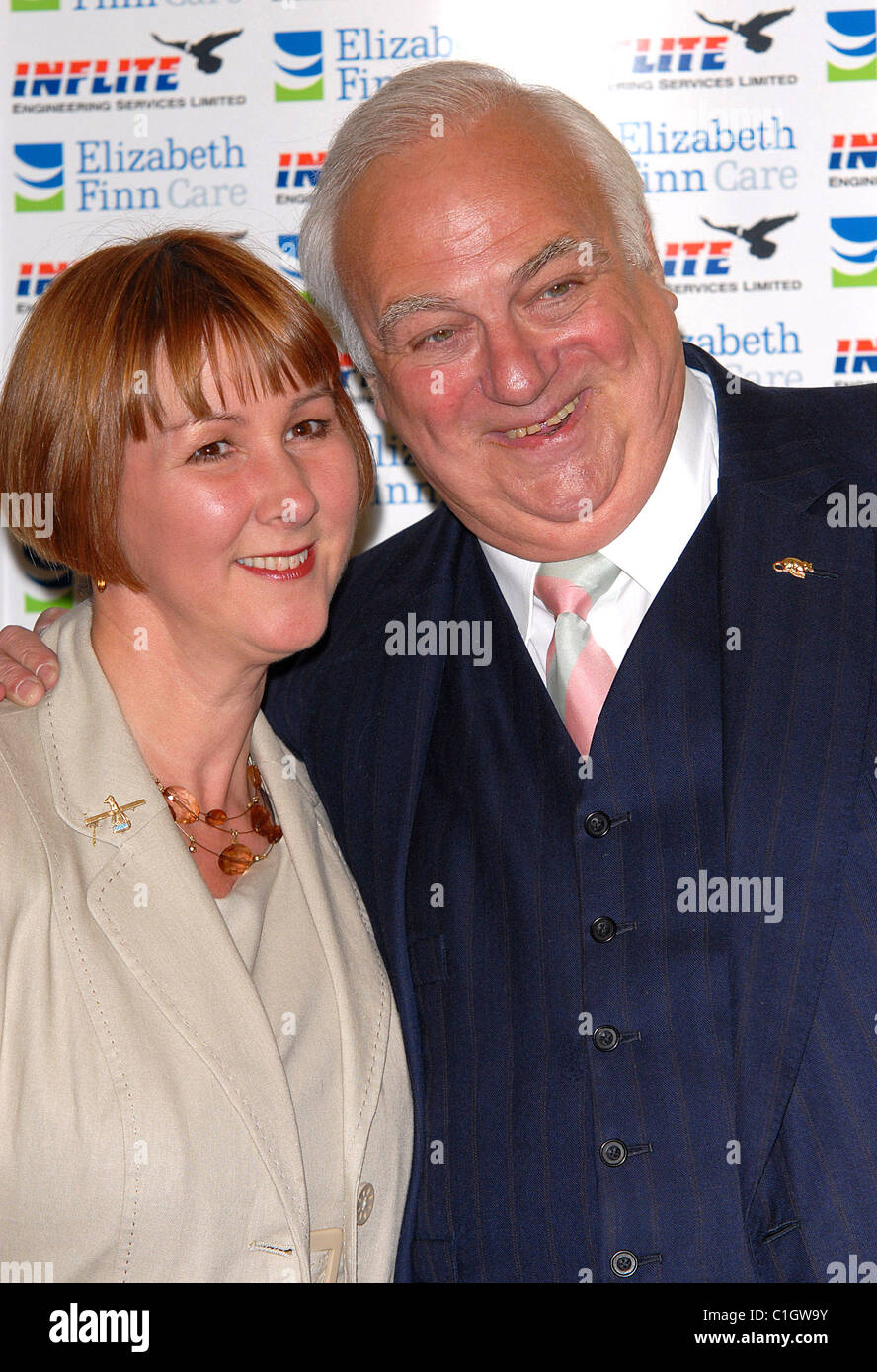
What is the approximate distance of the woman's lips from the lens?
1952 mm

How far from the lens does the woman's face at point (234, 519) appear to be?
1.88 m

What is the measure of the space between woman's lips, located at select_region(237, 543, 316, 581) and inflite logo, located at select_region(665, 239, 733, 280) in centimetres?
141

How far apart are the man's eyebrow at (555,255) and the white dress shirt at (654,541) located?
0.29 m

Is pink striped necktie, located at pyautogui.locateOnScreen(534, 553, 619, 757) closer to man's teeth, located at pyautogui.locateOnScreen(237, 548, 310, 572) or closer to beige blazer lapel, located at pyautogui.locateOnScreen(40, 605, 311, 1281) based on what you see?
man's teeth, located at pyautogui.locateOnScreen(237, 548, 310, 572)

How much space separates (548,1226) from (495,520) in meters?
1.04

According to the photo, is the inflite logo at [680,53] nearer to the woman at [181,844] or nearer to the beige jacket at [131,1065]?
the woman at [181,844]

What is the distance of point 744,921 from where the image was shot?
5.82ft

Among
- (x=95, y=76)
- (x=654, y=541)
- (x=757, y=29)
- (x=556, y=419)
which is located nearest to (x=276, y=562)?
(x=556, y=419)

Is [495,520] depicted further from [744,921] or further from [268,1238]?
[268,1238]

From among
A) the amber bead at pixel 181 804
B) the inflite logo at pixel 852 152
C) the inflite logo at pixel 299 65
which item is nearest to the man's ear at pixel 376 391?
the amber bead at pixel 181 804
